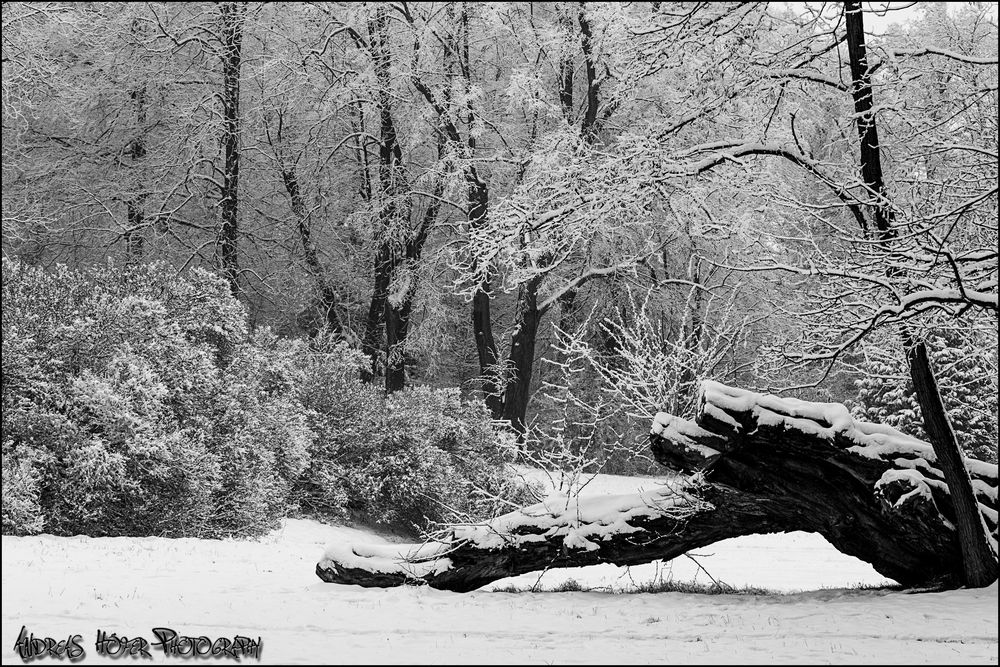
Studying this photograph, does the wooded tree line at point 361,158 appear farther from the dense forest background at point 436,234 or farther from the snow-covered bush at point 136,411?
the snow-covered bush at point 136,411

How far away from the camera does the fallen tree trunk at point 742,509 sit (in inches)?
307

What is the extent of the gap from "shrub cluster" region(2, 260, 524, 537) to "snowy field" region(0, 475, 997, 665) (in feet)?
3.56

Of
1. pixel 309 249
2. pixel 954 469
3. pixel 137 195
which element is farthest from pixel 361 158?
pixel 954 469

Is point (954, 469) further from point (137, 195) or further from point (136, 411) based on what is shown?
point (137, 195)

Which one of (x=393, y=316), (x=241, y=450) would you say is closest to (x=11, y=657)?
(x=241, y=450)

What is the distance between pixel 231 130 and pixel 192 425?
9.32m

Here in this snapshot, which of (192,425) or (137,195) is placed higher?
(137,195)

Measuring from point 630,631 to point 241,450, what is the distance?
23.4 feet

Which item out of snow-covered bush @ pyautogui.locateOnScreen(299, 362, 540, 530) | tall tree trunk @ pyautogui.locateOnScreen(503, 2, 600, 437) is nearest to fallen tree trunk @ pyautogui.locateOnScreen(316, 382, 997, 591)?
snow-covered bush @ pyautogui.locateOnScreen(299, 362, 540, 530)

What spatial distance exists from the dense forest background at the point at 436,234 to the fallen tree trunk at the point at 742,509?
0.64 metres

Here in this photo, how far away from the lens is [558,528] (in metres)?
8.76

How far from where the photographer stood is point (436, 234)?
2180cm

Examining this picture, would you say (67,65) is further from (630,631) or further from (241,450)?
(630,631)

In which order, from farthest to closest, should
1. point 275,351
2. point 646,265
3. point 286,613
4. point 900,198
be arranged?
point 646,265 → point 275,351 → point 900,198 → point 286,613
